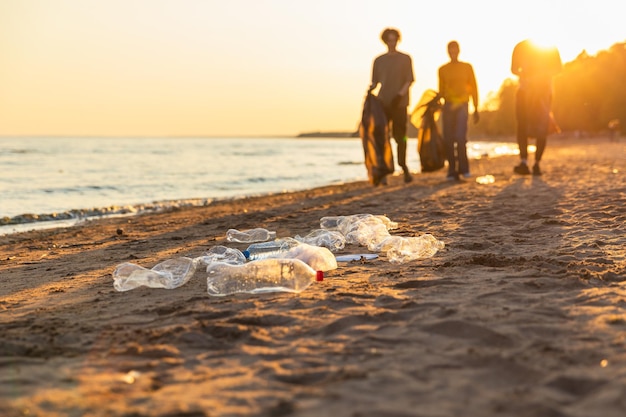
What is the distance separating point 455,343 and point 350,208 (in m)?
5.30

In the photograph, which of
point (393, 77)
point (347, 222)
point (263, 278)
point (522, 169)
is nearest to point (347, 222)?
point (347, 222)

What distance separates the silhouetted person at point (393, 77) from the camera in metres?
9.75

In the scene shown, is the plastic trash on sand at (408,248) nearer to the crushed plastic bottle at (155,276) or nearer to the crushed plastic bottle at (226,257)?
the crushed plastic bottle at (226,257)

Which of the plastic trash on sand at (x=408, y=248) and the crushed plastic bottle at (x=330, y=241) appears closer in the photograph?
the plastic trash on sand at (x=408, y=248)

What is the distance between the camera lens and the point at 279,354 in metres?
2.44

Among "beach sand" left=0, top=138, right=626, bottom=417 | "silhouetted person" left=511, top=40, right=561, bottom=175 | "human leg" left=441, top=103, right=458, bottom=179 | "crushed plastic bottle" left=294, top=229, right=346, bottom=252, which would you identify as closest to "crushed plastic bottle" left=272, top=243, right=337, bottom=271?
"beach sand" left=0, top=138, right=626, bottom=417

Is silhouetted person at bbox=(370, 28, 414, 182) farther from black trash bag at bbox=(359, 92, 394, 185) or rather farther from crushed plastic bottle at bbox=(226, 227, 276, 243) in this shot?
crushed plastic bottle at bbox=(226, 227, 276, 243)

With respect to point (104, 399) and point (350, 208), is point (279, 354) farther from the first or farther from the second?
point (350, 208)

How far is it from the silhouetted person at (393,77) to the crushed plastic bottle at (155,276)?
6544 mm

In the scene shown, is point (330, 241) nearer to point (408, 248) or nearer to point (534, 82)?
point (408, 248)

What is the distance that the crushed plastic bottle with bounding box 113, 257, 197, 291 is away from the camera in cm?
376

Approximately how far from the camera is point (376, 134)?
32.0 ft

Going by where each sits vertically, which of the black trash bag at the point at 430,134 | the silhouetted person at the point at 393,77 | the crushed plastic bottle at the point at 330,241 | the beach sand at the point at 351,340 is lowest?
the beach sand at the point at 351,340

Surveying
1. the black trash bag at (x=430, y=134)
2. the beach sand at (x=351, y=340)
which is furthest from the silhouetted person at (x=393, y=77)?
the beach sand at (x=351, y=340)
